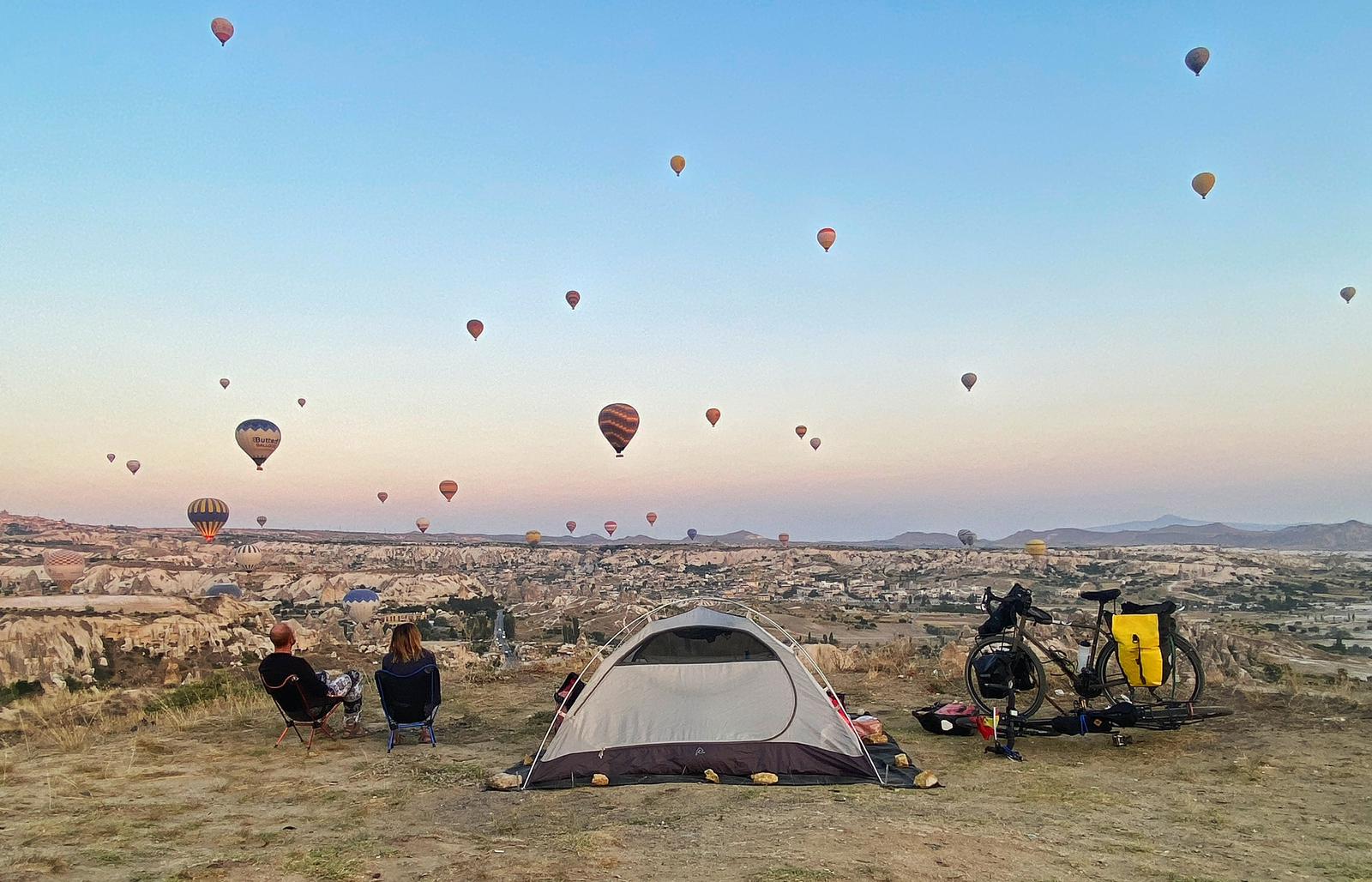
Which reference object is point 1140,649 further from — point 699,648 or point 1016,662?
point 699,648

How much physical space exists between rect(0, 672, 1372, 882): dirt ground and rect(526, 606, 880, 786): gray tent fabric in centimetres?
42

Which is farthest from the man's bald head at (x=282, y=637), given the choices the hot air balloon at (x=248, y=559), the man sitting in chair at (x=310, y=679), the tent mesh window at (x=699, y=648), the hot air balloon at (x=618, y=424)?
the hot air balloon at (x=248, y=559)

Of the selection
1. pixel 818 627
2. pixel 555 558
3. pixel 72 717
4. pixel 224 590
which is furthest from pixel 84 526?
pixel 72 717

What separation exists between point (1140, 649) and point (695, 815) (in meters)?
5.37

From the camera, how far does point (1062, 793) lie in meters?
A: 7.18

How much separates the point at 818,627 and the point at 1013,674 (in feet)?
132

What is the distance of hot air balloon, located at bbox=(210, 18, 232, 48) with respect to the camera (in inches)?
1347

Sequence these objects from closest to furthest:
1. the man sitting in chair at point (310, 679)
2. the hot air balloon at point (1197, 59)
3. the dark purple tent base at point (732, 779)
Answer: the dark purple tent base at point (732, 779), the man sitting in chair at point (310, 679), the hot air balloon at point (1197, 59)

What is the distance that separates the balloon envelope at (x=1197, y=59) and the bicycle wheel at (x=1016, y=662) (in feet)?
111

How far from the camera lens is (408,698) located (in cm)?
922

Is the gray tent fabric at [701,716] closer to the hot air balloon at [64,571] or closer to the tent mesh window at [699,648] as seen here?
the tent mesh window at [699,648]

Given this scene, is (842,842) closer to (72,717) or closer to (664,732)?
(664,732)

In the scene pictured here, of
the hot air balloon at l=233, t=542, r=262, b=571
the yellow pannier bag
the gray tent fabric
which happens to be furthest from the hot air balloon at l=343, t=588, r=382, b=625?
the yellow pannier bag

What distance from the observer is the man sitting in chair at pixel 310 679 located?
901 centimetres
